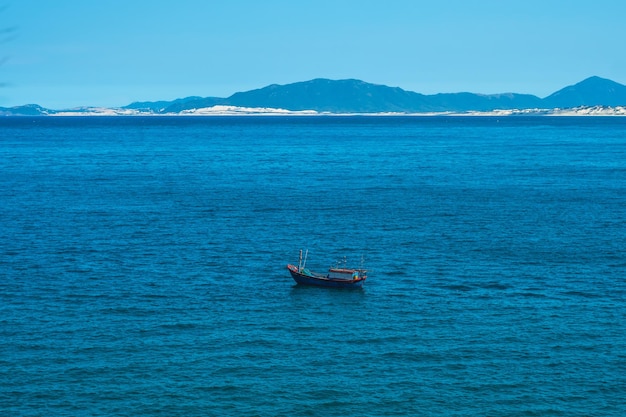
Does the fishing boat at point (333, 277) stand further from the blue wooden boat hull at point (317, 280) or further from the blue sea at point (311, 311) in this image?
the blue sea at point (311, 311)

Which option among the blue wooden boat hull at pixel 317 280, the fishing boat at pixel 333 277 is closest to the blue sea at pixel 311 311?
the blue wooden boat hull at pixel 317 280

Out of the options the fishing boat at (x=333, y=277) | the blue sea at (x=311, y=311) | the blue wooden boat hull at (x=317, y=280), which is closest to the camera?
the blue sea at (x=311, y=311)

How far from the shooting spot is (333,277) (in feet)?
264

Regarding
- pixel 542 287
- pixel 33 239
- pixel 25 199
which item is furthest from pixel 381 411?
pixel 25 199

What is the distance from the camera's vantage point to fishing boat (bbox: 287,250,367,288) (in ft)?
259

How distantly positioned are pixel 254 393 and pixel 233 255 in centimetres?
3875

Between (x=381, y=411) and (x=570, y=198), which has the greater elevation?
(x=570, y=198)

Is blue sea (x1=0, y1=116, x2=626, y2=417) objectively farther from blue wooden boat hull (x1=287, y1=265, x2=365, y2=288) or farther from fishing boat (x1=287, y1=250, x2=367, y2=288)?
fishing boat (x1=287, y1=250, x2=367, y2=288)

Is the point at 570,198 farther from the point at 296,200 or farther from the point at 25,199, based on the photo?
the point at 25,199

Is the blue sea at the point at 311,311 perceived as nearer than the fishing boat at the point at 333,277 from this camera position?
Yes

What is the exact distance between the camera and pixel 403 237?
337ft

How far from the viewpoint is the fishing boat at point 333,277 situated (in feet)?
259

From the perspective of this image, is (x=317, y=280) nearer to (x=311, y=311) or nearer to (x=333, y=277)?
(x=333, y=277)

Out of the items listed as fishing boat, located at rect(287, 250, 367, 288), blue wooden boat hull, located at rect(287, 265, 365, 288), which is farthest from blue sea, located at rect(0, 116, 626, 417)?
fishing boat, located at rect(287, 250, 367, 288)
